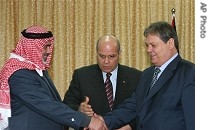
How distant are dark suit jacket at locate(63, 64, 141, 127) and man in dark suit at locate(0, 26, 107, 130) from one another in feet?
1.78

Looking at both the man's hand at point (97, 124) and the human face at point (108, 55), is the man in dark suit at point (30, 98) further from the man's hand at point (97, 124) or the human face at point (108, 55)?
the human face at point (108, 55)

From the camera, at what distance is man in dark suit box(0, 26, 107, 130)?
3227mm

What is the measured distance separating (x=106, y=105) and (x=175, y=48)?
41.6 inches

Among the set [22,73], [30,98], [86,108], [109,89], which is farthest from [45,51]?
[109,89]

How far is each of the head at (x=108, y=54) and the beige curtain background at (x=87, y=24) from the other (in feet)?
6.57

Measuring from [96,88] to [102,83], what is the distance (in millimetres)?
78

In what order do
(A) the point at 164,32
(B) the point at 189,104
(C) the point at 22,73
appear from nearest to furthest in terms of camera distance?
1. (B) the point at 189,104
2. (A) the point at 164,32
3. (C) the point at 22,73

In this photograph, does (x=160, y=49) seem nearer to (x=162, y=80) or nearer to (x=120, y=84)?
(x=162, y=80)

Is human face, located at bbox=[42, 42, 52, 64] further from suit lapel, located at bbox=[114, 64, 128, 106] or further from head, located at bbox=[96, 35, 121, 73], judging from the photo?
suit lapel, located at bbox=[114, 64, 128, 106]

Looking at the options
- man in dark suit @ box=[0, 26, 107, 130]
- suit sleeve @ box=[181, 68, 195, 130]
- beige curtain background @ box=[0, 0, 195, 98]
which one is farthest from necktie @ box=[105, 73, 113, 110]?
beige curtain background @ box=[0, 0, 195, 98]

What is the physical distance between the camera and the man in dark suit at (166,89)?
2920 millimetres

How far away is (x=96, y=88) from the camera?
4.04 metres

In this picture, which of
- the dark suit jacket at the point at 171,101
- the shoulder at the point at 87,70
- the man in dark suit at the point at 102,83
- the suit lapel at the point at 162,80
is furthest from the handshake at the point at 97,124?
the shoulder at the point at 87,70
